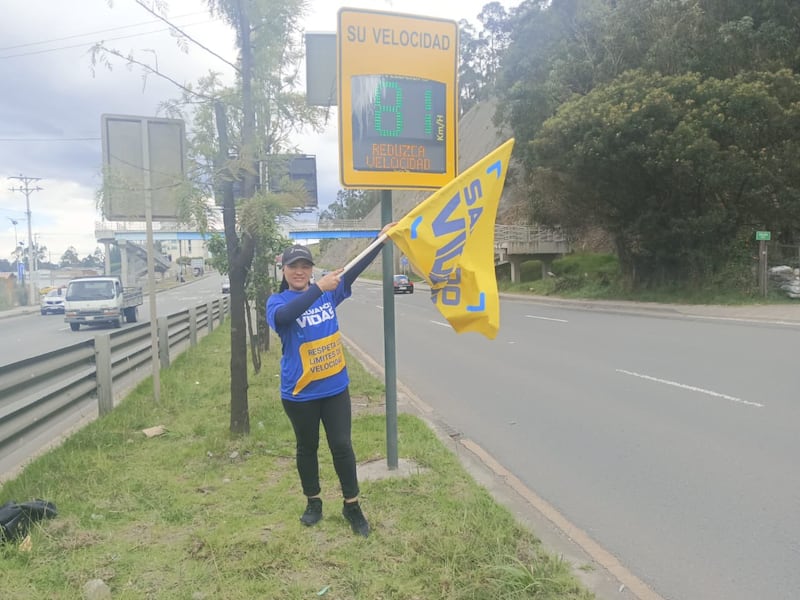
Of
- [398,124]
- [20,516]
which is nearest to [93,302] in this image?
[20,516]

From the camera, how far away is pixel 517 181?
160 ft

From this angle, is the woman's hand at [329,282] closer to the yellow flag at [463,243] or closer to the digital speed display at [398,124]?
the yellow flag at [463,243]

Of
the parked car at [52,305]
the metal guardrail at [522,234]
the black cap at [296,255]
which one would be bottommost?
the parked car at [52,305]

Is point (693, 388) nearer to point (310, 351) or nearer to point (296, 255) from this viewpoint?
point (310, 351)

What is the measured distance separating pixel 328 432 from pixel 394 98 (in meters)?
2.54

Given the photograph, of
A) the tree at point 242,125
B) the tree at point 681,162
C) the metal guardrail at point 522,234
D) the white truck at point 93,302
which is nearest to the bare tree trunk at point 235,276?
the tree at point 242,125

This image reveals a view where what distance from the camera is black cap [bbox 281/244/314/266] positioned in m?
3.69

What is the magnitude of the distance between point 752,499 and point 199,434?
4854mm

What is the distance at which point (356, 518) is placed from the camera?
3.73 metres

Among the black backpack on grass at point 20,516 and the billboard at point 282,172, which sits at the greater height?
the billboard at point 282,172

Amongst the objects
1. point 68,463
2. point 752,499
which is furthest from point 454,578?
point 68,463

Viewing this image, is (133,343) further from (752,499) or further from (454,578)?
(752,499)

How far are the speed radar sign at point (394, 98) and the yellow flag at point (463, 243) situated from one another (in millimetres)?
653

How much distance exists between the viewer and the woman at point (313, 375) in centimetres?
362
